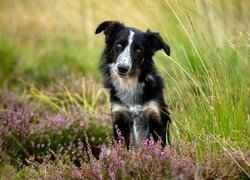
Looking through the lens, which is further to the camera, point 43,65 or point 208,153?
point 43,65

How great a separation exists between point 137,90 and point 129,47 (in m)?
0.41

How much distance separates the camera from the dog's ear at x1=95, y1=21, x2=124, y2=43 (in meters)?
5.48

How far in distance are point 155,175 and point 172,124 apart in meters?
1.58

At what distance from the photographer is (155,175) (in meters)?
4.04

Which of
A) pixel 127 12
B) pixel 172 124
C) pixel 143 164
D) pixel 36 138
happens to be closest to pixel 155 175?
pixel 143 164

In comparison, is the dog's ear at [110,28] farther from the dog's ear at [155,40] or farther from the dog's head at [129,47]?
the dog's ear at [155,40]

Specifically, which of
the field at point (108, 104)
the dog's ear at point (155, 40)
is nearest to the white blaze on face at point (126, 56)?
the dog's ear at point (155, 40)

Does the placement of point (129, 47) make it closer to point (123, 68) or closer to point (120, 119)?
point (123, 68)

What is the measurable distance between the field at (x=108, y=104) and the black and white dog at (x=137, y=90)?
156mm

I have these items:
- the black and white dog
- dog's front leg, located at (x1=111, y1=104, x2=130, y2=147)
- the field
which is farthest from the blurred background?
dog's front leg, located at (x1=111, y1=104, x2=130, y2=147)

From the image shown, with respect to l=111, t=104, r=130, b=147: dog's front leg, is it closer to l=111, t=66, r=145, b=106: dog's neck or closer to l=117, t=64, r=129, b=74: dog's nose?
l=111, t=66, r=145, b=106: dog's neck

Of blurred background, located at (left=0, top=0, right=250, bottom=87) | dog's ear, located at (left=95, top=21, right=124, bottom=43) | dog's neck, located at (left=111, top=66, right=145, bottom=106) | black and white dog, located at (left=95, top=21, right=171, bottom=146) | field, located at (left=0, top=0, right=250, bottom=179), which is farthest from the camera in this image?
blurred background, located at (left=0, top=0, right=250, bottom=87)

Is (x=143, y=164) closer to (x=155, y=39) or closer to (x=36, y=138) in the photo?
(x=155, y=39)

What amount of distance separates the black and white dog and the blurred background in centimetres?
155
